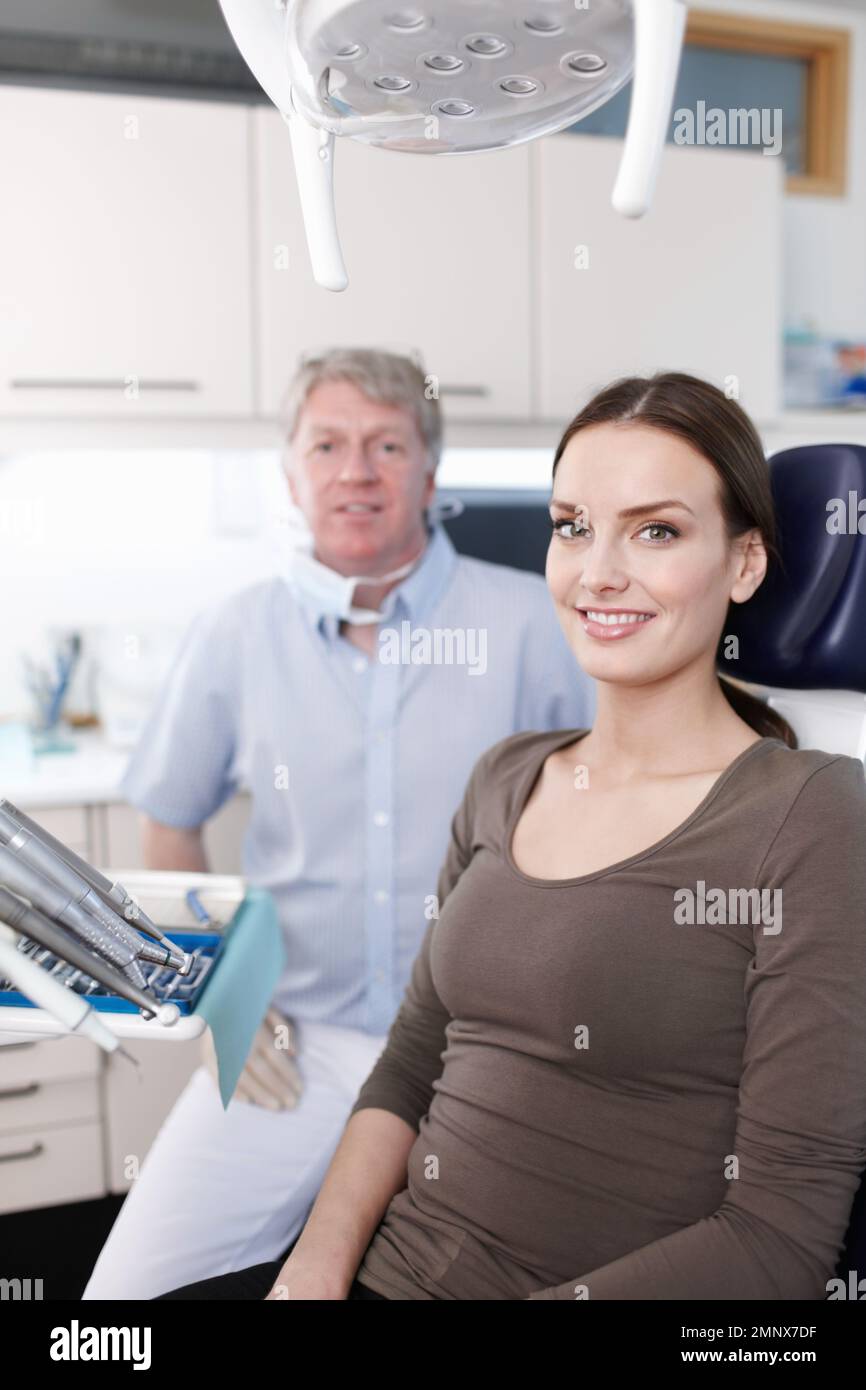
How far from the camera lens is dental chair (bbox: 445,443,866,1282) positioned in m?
0.95

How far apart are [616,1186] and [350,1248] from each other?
220mm

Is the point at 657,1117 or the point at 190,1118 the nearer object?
the point at 657,1117

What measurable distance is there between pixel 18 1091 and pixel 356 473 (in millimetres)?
956

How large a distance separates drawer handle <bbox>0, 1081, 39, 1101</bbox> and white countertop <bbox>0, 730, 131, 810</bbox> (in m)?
0.40

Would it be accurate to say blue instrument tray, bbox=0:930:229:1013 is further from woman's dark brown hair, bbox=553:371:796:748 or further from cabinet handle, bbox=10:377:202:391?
cabinet handle, bbox=10:377:202:391

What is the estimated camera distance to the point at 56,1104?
5.91 feet

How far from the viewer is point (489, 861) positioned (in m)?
1.01

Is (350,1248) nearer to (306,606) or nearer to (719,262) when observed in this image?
(306,606)

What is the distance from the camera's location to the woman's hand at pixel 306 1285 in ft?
2.84

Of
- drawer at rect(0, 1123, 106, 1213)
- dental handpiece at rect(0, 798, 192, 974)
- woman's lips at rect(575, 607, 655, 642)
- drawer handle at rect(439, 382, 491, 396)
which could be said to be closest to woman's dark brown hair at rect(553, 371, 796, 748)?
woman's lips at rect(575, 607, 655, 642)

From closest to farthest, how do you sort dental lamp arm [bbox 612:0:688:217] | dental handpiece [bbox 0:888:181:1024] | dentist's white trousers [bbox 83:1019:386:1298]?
dental lamp arm [bbox 612:0:688:217]
dental handpiece [bbox 0:888:181:1024]
dentist's white trousers [bbox 83:1019:386:1298]

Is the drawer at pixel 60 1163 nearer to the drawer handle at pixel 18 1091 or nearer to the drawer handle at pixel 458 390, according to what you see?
the drawer handle at pixel 18 1091
